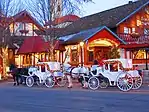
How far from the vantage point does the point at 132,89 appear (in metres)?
21.0

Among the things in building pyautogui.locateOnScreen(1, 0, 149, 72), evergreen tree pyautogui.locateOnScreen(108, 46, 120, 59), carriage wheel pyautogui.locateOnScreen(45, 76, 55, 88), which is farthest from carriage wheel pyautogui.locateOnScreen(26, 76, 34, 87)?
evergreen tree pyautogui.locateOnScreen(108, 46, 120, 59)

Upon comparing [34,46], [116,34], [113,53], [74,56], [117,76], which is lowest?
[117,76]

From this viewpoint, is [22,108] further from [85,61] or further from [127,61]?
[85,61]

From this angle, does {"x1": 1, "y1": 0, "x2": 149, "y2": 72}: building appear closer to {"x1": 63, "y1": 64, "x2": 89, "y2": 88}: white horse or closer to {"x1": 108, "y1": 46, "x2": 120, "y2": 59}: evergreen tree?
{"x1": 108, "y1": 46, "x2": 120, "y2": 59}: evergreen tree

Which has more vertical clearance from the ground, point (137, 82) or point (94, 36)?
point (94, 36)

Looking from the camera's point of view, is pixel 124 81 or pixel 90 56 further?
pixel 90 56

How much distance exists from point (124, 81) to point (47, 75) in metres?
6.11

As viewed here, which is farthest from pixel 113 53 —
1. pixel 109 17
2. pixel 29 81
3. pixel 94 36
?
pixel 29 81

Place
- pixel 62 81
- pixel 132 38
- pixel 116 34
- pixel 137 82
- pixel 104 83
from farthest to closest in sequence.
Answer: pixel 132 38, pixel 116 34, pixel 62 81, pixel 104 83, pixel 137 82

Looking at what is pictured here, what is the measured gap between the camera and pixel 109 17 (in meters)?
44.2

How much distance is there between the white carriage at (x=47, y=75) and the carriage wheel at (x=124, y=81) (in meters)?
5.02

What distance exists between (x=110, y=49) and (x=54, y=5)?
8.90 m

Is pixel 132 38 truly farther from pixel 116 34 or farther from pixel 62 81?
pixel 62 81

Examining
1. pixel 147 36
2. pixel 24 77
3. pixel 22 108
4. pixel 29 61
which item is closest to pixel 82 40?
pixel 147 36
